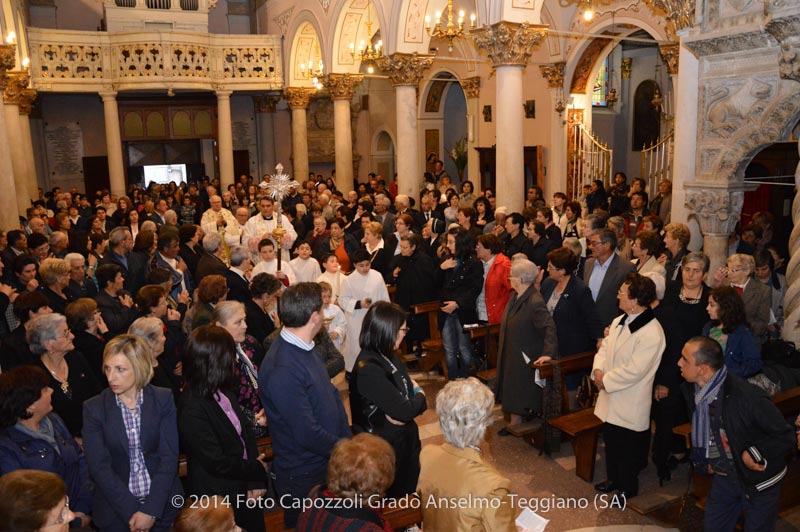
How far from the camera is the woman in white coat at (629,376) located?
439 cm

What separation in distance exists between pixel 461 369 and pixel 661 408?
2.48 meters

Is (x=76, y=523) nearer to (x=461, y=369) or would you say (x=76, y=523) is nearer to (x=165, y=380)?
(x=165, y=380)

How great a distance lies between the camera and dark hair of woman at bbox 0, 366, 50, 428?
3230mm

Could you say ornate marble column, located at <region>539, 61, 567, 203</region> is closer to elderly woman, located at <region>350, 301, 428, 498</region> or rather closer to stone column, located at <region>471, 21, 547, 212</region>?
stone column, located at <region>471, 21, 547, 212</region>

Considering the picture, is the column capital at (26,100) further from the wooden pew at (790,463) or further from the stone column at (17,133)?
the wooden pew at (790,463)

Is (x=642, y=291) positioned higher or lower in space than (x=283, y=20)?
lower

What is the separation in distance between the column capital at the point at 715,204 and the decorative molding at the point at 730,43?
1.35 metres

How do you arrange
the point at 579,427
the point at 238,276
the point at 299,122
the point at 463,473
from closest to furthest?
the point at 463,473 → the point at 579,427 → the point at 238,276 → the point at 299,122

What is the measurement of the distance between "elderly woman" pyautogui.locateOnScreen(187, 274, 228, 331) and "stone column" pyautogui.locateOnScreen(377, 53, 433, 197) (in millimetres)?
8710

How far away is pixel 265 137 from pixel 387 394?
1965 centimetres

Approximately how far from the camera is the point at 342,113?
16547 millimetres

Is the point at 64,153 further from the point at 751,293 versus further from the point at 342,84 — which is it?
the point at 751,293

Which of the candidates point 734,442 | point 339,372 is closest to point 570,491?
point 734,442

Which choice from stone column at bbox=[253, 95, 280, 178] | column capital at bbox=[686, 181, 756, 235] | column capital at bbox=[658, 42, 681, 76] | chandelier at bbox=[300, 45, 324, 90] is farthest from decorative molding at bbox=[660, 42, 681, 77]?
stone column at bbox=[253, 95, 280, 178]
